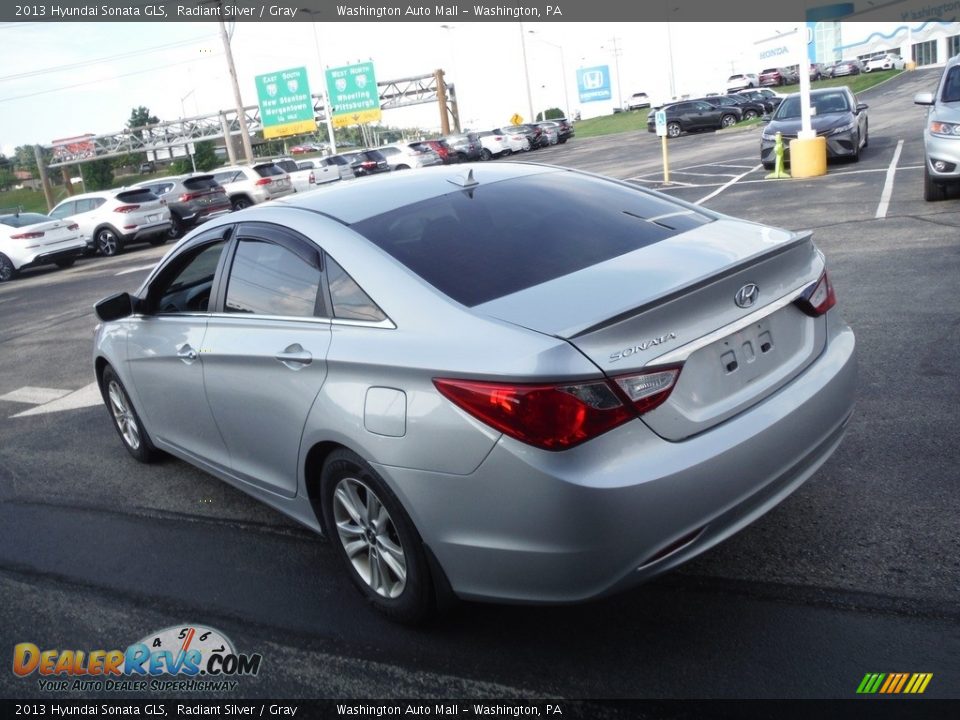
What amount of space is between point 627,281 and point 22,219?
21879mm

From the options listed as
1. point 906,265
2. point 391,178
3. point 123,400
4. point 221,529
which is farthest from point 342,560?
point 906,265

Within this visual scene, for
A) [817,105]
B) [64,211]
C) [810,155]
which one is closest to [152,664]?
[810,155]

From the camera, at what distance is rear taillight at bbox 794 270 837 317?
335cm

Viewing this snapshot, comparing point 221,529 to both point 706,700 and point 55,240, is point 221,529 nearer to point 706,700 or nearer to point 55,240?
point 706,700

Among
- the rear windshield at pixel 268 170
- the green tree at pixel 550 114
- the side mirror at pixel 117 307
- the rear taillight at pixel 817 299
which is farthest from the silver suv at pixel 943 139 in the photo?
the green tree at pixel 550 114

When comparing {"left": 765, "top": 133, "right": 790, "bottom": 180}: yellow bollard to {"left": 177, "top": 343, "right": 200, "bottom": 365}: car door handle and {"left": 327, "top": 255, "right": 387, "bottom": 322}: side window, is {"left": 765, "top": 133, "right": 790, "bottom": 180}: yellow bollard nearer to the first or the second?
{"left": 177, "top": 343, "right": 200, "bottom": 365}: car door handle

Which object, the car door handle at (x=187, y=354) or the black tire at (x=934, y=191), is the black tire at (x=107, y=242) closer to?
the black tire at (x=934, y=191)

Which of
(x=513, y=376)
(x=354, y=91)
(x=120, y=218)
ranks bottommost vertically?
(x=120, y=218)

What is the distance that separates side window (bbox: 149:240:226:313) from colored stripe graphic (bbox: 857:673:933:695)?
10.5 feet

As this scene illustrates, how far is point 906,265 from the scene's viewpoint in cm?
809

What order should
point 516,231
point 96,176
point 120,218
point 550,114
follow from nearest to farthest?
point 516,231, point 120,218, point 96,176, point 550,114

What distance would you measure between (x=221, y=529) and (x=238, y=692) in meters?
1.50

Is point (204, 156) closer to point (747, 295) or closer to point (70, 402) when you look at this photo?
point (70, 402)

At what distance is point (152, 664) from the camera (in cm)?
344
